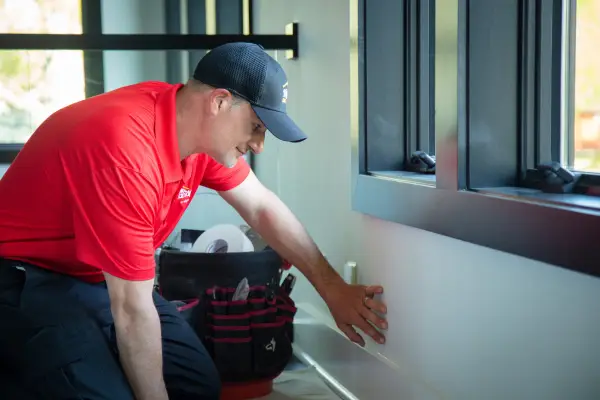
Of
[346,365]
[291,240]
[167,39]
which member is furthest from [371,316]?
[167,39]

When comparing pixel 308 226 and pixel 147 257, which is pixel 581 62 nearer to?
pixel 147 257

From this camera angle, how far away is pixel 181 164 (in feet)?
5.67

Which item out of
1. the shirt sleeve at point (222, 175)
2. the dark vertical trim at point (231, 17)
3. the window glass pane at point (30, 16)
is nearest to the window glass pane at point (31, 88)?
the window glass pane at point (30, 16)

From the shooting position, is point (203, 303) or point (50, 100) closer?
point (203, 303)

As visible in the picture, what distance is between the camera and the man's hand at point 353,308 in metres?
1.91

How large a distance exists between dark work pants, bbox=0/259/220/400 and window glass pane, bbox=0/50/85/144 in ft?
4.01

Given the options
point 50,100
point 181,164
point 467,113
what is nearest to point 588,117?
point 467,113

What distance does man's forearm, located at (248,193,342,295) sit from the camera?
6.45ft

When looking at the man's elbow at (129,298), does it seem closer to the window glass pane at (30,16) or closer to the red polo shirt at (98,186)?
the red polo shirt at (98,186)

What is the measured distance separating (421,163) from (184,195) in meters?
0.63

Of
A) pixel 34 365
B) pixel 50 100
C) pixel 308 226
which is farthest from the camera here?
pixel 50 100

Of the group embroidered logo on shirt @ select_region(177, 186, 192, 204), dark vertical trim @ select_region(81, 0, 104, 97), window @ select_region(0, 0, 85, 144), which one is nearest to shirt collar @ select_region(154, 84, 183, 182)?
embroidered logo on shirt @ select_region(177, 186, 192, 204)

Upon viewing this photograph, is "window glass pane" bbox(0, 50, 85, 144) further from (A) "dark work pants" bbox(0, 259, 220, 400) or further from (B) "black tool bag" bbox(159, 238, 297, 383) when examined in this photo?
(A) "dark work pants" bbox(0, 259, 220, 400)

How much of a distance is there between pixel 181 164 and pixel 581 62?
0.85 meters
